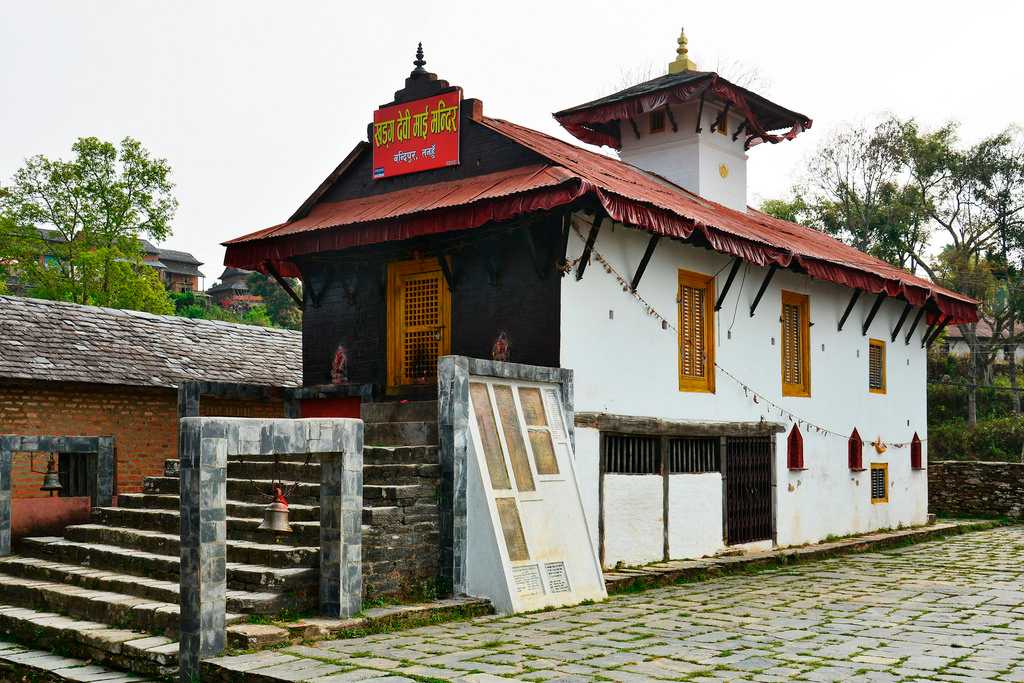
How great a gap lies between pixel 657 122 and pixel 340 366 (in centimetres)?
651

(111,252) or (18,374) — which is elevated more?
(111,252)

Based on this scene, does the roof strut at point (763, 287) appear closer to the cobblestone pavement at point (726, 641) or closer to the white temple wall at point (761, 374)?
the white temple wall at point (761, 374)

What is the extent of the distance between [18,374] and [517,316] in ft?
27.0

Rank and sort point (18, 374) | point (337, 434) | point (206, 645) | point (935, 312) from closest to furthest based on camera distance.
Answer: point (206, 645) < point (337, 434) < point (18, 374) < point (935, 312)

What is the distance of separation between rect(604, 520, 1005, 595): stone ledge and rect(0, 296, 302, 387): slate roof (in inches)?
311

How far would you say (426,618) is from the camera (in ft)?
29.3

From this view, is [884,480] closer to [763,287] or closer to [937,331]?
[937,331]

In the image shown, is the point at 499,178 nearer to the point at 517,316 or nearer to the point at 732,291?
the point at 517,316

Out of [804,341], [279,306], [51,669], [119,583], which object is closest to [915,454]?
[804,341]

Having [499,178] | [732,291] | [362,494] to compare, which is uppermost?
[499,178]

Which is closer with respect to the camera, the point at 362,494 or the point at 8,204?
the point at 362,494

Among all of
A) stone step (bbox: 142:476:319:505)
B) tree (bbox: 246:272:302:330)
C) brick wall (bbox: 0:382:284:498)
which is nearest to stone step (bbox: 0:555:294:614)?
stone step (bbox: 142:476:319:505)

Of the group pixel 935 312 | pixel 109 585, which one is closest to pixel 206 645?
pixel 109 585

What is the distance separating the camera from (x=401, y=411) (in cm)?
1139
